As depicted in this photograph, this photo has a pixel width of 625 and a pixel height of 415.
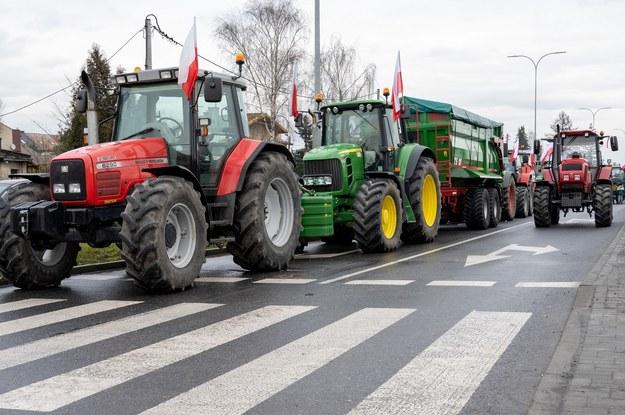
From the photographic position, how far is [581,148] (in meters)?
22.8

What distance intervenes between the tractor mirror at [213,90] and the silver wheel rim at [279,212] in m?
2.29

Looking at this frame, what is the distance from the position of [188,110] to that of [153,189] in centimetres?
182

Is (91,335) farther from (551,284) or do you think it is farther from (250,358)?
(551,284)

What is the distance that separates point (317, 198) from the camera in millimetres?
13336

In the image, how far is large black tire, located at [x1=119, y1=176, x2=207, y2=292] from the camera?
8797 mm

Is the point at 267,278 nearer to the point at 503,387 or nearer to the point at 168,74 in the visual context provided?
the point at 168,74

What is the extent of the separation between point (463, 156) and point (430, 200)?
3770 mm

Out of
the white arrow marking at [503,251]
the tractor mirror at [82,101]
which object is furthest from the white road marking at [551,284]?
the tractor mirror at [82,101]

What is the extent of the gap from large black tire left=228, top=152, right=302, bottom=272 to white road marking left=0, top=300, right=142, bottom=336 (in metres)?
2.39

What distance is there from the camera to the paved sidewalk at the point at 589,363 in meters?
4.54

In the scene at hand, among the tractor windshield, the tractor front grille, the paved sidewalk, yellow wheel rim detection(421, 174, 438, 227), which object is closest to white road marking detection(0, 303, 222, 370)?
the paved sidewalk

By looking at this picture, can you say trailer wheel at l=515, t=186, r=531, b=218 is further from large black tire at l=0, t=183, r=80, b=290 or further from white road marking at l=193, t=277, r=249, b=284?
large black tire at l=0, t=183, r=80, b=290

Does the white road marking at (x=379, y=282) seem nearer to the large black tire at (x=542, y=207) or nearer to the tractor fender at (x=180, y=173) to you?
the tractor fender at (x=180, y=173)

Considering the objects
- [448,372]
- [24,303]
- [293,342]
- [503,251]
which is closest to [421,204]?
[503,251]
